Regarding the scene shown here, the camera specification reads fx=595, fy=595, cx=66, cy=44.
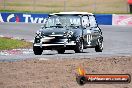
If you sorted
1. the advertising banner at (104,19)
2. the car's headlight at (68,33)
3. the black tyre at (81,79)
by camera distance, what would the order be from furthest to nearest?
the advertising banner at (104,19) → the car's headlight at (68,33) → the black tyre at (81,79)

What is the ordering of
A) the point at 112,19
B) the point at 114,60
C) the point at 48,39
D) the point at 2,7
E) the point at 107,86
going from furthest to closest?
the point at 2,7 → the point at 112,19 → the point at 114,60 → the point at 48,39 → the point at 107,86

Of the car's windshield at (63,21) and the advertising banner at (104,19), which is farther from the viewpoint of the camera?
the advertising banner at (104,19)

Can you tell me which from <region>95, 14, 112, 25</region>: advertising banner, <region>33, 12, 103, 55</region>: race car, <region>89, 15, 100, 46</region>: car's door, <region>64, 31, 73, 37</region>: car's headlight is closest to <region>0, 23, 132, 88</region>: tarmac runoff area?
<region>33, 12, 103, 55</region>: race car

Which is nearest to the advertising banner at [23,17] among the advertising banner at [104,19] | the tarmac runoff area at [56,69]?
the advertising banner at [104,19]

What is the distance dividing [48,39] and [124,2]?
5282cm

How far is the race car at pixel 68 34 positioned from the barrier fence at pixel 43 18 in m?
33.0

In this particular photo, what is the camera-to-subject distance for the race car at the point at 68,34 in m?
16.4

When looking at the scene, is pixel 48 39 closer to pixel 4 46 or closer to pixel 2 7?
pixel 4 46

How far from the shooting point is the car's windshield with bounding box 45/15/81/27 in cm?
1706

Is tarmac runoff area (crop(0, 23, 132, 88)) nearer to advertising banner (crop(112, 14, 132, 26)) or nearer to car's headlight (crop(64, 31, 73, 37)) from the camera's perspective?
car's headlight (crop(64, 31, 73, 37))

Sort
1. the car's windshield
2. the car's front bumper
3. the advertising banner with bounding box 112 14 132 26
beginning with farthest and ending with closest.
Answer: the advertising banner with bounding box 112 14 132 26
the car's windshield
the car's front bumper

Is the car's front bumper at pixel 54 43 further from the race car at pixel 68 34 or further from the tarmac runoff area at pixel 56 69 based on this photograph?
the tarmac runoff area at pixel 56 69

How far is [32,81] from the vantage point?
13.5m

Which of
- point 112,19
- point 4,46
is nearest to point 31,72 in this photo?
point 4,46
